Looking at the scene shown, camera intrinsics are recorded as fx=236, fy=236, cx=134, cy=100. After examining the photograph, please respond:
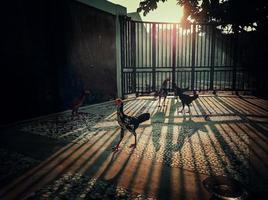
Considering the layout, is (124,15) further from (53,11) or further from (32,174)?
(32,174)

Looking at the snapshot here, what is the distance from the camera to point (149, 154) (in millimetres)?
5973

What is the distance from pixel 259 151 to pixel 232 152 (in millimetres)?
722

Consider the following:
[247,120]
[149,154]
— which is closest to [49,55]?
[149,154]

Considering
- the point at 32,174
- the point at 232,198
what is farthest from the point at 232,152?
the point at 32,174

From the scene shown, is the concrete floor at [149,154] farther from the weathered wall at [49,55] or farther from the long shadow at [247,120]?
the weathered wall at [49,55]

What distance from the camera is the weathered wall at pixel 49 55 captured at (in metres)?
8.48

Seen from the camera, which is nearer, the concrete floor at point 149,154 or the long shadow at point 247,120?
the concrete floor at point 149,154

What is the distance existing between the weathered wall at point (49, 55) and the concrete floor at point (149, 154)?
1021 mm

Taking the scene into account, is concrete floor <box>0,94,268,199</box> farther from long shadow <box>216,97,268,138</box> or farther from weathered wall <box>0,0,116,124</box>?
weathered wall <box>0,0,116,124</box>

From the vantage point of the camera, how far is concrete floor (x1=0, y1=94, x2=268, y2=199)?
14.2ft

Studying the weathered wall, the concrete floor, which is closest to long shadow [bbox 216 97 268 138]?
the concrete floor

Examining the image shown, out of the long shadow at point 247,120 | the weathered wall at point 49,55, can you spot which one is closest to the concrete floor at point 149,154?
the long shadow at point 247,120

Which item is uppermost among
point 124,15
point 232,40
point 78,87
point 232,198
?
point 124,15

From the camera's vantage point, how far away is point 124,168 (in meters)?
5.14
